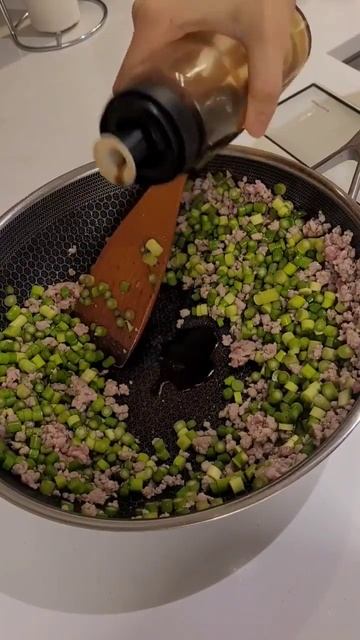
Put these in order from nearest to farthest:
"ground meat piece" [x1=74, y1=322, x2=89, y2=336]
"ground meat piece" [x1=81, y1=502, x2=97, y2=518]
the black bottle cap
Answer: the black bottle cap → "ground meat piece" [x1=81, y1=502, x2=97, y2=518] → "ground meat piece" [x1=74, y1=322, x2=89, y2=336]

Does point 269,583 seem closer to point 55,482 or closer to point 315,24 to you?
point 55,482

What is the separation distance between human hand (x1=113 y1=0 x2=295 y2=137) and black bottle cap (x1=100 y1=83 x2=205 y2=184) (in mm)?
38

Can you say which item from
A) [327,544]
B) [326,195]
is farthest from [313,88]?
[327,544]

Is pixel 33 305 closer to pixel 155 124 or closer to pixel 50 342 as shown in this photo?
pixel 50 342

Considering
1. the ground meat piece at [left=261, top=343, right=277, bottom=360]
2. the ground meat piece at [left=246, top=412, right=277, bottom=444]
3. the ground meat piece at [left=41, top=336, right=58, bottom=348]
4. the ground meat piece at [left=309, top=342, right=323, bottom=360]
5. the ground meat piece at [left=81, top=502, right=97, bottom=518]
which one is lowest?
the ground meat piece at [left=246, top=412, right=277, bottom=444]

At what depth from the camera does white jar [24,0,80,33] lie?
1.41 meters

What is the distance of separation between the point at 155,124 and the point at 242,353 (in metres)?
0.44

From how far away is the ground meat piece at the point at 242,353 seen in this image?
90 centimetres

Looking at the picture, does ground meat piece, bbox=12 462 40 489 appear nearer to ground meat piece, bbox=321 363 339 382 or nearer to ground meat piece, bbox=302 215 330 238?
ground meat piece, bbox=321 363 339 382

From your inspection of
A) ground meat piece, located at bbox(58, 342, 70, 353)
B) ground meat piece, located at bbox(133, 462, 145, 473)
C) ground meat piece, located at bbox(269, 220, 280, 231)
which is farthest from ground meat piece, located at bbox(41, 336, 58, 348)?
ground meat piece, located at bbox(269, 220, 280, 231)

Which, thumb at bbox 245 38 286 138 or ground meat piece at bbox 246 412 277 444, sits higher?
thumb at bbox 245 38 286 138

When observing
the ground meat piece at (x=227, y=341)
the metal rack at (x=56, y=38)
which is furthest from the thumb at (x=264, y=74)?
the metal rack at (x=56, y=38)

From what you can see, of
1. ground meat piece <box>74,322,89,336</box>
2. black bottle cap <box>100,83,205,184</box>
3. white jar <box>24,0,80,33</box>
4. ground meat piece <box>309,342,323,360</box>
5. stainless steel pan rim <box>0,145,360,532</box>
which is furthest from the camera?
white jar <box>24,0,80,33</box>

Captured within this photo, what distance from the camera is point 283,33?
0.56 metres
